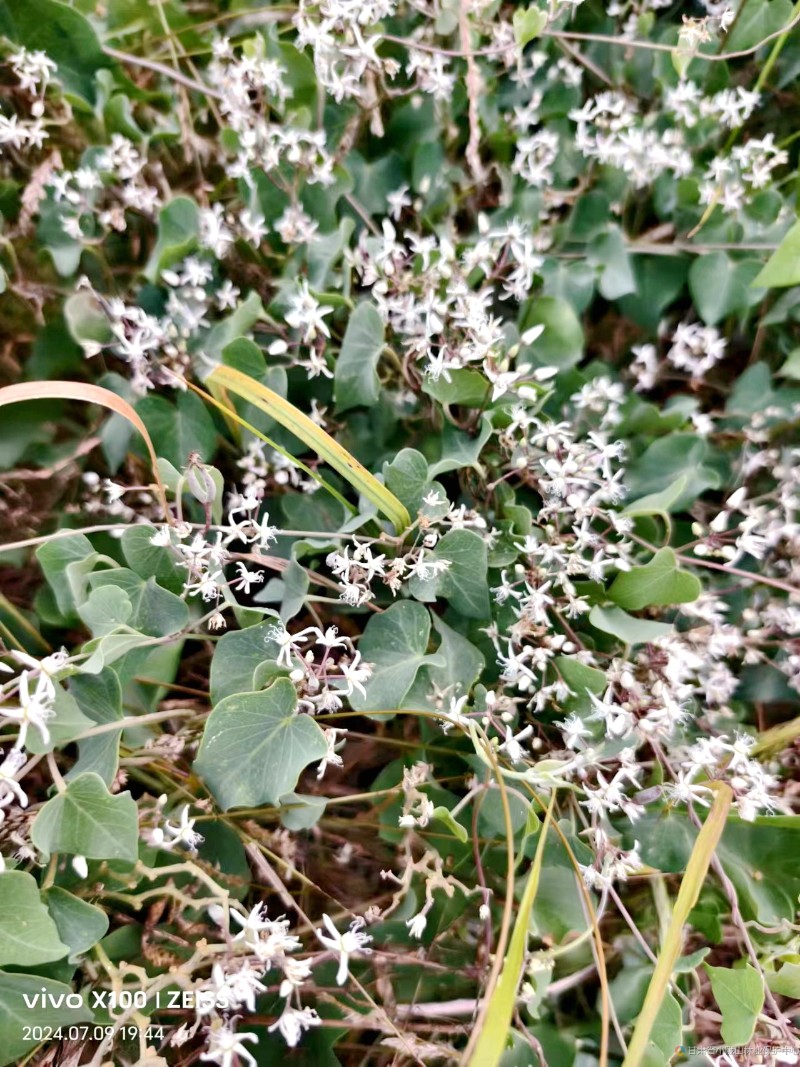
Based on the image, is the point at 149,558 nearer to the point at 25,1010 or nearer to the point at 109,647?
the point at 109,647

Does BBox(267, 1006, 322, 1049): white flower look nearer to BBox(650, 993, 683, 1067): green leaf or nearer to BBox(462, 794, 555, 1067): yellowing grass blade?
BBox(462, 794, 555, 1067): yellowing grass blade

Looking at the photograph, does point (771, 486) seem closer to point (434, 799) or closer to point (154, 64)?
point (434, 799)

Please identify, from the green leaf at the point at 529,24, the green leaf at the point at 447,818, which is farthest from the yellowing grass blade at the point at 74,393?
the green leaf at the point at 529,24

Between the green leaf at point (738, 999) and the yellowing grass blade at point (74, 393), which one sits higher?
the yellowing grass blade at point (74, 393)

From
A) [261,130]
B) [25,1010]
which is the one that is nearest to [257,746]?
[25,1010]

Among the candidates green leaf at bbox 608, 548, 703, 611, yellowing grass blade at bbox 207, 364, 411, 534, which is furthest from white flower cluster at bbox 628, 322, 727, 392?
yellowing grass blade at bbox 207, 364, 411, 534

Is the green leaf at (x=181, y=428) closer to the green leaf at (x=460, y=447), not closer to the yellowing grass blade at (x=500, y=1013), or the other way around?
the green leaf at (x=460, y=447)

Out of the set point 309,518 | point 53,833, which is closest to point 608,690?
point 309,518
